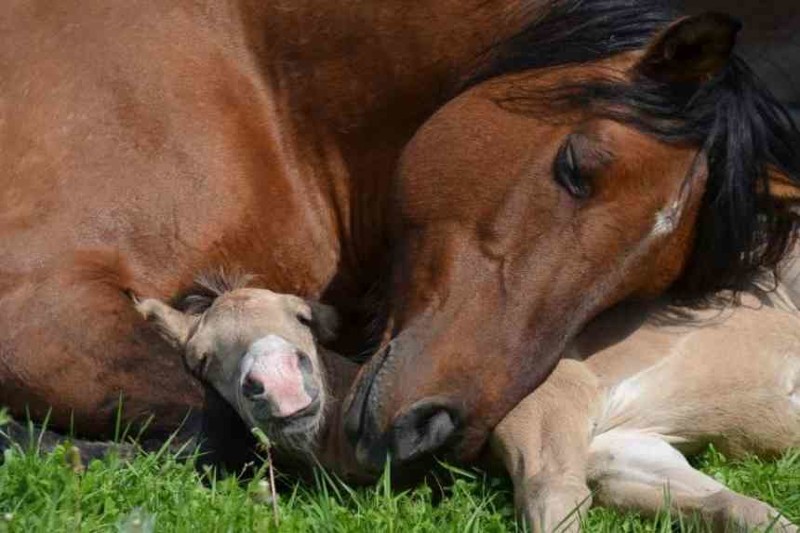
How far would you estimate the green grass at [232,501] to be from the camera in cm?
294

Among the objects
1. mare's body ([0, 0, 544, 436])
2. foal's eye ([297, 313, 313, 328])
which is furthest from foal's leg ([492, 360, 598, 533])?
mare's body ([0, 0, 544, 436])

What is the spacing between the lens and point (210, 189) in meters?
3.99

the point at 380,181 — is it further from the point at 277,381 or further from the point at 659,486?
the point at 659,486

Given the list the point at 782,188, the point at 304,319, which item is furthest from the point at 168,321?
the point at 782,188

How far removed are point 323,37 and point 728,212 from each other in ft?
3.93

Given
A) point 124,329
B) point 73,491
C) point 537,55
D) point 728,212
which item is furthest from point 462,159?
point 73,491

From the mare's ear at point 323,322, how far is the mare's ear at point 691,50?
35.5 inches

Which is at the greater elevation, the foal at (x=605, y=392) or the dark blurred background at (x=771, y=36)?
the foal at (x=605, y=392)

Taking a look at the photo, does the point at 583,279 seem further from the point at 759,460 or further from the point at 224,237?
the point at 224,237

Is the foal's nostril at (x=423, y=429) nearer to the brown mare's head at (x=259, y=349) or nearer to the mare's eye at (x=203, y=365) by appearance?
the brown mare's head at (x=259, y=349)

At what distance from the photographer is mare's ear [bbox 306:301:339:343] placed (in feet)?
12.3

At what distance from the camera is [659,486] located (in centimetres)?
318

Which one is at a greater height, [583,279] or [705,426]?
[583,279]

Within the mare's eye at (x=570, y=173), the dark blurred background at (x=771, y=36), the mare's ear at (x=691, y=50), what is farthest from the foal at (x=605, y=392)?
the dark blurred background at (x=771, y=36)
